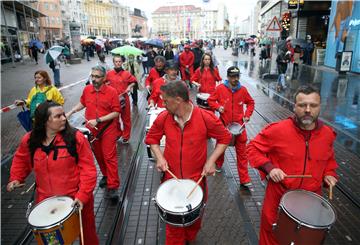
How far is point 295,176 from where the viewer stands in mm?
2650

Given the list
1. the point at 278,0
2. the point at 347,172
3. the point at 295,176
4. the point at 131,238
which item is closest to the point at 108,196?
the point at 131,238

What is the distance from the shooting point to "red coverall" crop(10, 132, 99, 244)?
2.90m

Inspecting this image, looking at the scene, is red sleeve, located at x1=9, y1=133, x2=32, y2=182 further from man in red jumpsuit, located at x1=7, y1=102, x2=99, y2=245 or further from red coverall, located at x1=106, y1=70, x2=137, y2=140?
red coverall, located at x1=106, y1=70, x2=137, y2=140

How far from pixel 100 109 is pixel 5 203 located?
222cm

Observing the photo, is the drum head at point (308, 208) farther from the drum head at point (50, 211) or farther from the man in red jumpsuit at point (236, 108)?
the man in red jumpsuit at point (236, 108)

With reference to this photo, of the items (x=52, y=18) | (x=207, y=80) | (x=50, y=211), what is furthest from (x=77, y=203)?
(x=52, y=18)

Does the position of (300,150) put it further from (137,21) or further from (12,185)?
(137,21)

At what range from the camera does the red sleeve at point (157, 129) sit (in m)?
3.27

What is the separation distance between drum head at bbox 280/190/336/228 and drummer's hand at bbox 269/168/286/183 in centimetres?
15

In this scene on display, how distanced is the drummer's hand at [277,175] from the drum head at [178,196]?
2.33 feet

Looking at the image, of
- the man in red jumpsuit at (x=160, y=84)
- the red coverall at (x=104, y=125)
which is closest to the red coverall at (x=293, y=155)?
the red coverall at (x=104, y=125)

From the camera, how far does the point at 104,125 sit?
15.3ft

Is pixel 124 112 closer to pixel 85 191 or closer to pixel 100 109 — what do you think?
pixel 100 109

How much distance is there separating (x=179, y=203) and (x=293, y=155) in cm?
115
